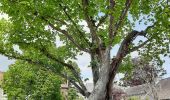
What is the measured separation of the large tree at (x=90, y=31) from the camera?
18.4 m

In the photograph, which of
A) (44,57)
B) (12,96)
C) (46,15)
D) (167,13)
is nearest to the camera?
(167,13)

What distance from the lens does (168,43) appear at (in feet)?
69.2

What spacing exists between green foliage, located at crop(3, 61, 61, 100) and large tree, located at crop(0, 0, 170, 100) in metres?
23.4

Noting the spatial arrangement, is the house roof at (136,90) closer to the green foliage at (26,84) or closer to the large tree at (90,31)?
the green foliage at (26,84)

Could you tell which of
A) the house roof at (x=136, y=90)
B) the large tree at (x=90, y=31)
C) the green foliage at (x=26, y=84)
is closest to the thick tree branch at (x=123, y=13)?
the large tree at (x=90, y=31)

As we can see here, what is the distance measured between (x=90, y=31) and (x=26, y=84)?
2942 cm

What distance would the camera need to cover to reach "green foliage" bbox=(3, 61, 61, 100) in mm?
46919

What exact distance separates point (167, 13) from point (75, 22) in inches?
238

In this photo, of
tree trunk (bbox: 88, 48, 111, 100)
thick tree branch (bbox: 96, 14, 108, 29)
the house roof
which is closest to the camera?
tree trunk (bbox: 88, 48, 111, 100)

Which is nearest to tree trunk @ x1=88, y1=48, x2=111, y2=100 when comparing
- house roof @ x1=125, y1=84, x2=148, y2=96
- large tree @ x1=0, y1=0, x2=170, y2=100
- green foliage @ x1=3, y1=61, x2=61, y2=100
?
large tree @ x1=0, y1=0, x2=170, y2=100

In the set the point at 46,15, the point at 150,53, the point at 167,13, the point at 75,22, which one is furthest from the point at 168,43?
the point at 46,15

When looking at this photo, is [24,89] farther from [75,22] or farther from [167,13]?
[167,13]

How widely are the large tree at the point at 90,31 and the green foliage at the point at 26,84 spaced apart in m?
23.4

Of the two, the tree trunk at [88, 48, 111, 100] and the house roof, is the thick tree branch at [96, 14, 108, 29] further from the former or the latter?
the house roof
